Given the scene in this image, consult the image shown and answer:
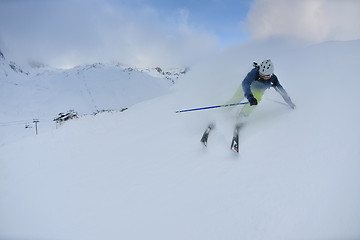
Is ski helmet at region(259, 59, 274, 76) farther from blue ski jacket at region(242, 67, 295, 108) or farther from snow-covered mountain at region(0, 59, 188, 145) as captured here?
snow-covered mountain at region(0, 59, 188, 145)

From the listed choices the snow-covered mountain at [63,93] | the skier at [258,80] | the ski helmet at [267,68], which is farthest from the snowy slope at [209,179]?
the snow-covered mountain at [63,93]

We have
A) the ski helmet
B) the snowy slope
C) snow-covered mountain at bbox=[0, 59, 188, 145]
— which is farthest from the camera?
snow-covered mountain at bbox=[0, 59, 188, 145]

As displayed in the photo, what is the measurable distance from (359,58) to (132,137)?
963 centimetres

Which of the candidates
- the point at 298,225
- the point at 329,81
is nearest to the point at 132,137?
the point at 298,225

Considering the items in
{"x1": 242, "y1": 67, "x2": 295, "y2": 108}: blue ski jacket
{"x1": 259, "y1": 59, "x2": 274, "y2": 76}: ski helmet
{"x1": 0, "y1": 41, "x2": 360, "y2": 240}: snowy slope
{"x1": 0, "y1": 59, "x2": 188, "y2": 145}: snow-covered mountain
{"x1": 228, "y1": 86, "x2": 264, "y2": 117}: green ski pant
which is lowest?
{"x1": 0, "y1": 41, "x2": 360, "y2": 240}: snowy slope

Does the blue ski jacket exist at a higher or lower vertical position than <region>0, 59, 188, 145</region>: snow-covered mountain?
lower

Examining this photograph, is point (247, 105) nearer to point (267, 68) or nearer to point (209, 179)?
point (267, 68)

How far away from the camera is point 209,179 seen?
400 centimetres

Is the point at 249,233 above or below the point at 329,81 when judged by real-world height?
below

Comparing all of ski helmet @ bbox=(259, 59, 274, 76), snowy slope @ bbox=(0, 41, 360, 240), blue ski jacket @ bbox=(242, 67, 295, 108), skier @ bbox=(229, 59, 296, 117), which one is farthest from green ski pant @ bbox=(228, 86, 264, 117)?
ski helmet @ bbox=(259, 59, 274, 76)

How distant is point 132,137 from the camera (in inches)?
288

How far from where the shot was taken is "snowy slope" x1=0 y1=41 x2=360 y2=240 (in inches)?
114

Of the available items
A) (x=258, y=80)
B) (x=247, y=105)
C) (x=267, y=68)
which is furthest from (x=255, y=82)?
(x=247, y=105)

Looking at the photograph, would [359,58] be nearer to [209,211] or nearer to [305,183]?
[305,183]
